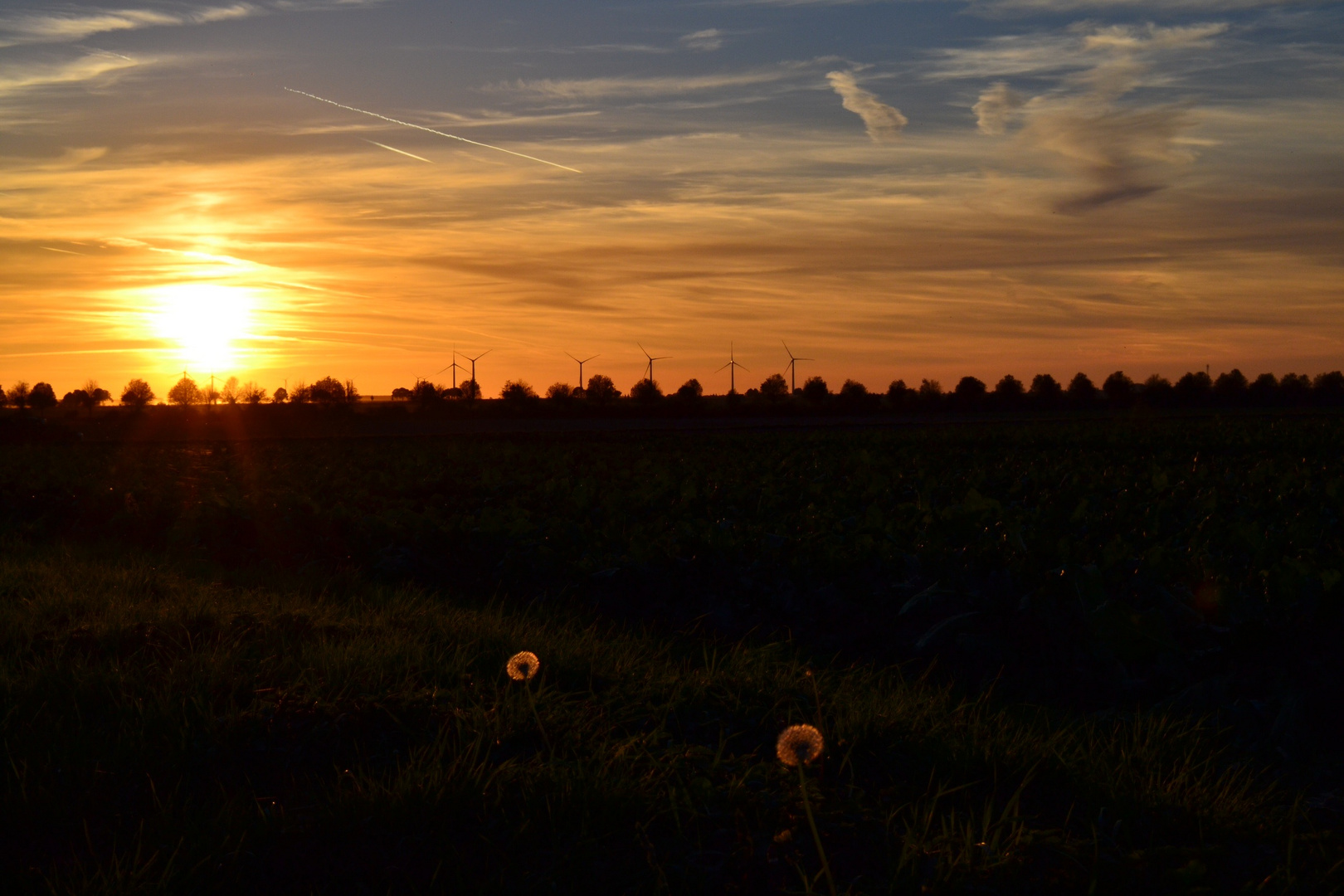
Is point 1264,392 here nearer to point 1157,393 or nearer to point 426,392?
point 1157,393

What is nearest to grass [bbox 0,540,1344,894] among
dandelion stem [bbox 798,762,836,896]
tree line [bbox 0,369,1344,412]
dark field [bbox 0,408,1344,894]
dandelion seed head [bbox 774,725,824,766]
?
dark field [bbox 0,408,1344,894]

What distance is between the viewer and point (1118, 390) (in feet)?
370

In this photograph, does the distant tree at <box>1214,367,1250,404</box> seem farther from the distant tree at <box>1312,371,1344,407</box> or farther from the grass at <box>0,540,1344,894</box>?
the grass at <box>0,540,1344,894</box>

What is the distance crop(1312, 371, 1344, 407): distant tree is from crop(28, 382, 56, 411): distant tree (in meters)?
147

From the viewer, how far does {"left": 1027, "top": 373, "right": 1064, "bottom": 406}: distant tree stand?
338 ft

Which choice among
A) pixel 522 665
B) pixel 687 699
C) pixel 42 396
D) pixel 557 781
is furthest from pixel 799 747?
pixel 42 396

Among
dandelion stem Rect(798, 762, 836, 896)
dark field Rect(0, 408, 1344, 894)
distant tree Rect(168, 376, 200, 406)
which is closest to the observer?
dandelion stem Rect(798, 762, 836, 896)

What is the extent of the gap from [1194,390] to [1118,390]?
11.8m

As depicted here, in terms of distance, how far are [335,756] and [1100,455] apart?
87.9 feet

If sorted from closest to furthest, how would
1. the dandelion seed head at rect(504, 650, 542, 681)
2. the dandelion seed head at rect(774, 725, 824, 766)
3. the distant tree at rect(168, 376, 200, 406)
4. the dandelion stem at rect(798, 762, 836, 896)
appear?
the dandelion stem at rect(798, 762, 836, 896)
the dandelion seed head at rect(774, 725, 824, 766)
the dandelion seed head at rect(504, 650, 542, 681)
the distant tree at rect(168, 376, 200, 406)

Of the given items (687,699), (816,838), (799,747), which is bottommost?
(687,699)

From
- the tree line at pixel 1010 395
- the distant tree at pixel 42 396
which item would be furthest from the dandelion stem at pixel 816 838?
the distant tree at pixel 42 396

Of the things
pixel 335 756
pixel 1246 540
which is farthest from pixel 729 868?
pixel 1246 540

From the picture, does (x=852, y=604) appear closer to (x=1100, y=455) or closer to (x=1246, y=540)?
→ (x=1246, y=540)
